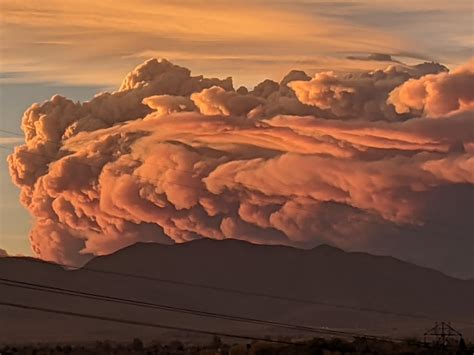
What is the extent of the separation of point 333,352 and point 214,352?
769 inches

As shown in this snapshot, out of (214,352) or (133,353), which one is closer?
(214,352)

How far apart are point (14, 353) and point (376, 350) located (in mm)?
45645

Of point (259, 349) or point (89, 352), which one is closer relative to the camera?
Result: point (259, 349)

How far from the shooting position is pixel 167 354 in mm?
172000

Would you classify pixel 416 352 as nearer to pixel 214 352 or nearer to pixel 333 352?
pixel 333 352

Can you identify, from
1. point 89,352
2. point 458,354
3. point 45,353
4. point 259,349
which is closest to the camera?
point 458,354

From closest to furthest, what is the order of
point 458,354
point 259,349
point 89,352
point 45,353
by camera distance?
point 458,354 → point 259,349 → point 45,353 → point 89,352

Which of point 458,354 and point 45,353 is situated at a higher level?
point 458,354

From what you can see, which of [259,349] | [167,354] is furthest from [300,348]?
[167,354]

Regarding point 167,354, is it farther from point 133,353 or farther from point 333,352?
point 333,352

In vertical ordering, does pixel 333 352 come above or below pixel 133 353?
above

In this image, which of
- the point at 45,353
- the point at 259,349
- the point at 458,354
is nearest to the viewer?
the point at 458,354

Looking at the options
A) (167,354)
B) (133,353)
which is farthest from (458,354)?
(133,353)

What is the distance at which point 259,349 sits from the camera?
534 feet
